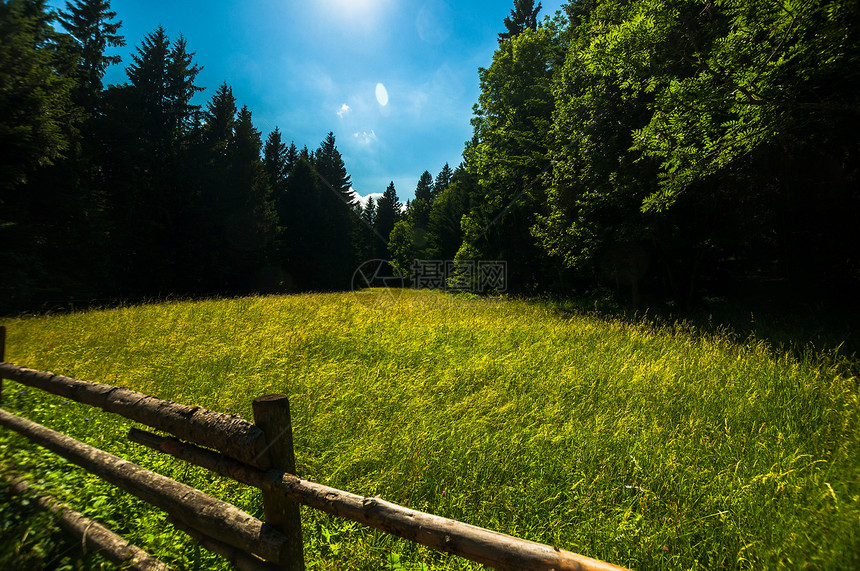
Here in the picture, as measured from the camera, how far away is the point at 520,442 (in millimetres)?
3203

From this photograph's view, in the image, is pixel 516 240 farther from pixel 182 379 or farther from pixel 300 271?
pixel 300 271

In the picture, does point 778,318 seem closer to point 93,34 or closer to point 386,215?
point 93,34

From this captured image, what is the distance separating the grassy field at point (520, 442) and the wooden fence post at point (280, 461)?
0.55 meters

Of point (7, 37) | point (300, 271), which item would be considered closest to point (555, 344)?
point (7, 37)

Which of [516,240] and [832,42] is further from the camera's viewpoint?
[516,240]

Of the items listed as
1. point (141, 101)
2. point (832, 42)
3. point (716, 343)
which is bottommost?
point (716, 343)

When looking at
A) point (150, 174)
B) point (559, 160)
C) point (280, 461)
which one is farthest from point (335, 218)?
point (280, 461)

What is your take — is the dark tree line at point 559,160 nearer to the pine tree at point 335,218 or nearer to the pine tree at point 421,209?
the pine tree at point 335,218

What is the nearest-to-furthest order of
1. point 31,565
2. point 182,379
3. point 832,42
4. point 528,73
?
1. point 31,565
2. point 182,379
3. point 832,42
4. point 528,73

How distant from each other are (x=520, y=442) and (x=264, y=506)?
2458 millimetres

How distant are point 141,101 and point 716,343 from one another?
33.8m

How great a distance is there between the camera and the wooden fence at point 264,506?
133 centimetres

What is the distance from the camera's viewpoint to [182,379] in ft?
15.2

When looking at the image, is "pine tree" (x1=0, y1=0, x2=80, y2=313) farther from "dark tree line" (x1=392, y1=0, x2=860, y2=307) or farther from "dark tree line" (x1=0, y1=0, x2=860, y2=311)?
"dark tree line" (x1=392, y1=0, x2=860, y2=307)
